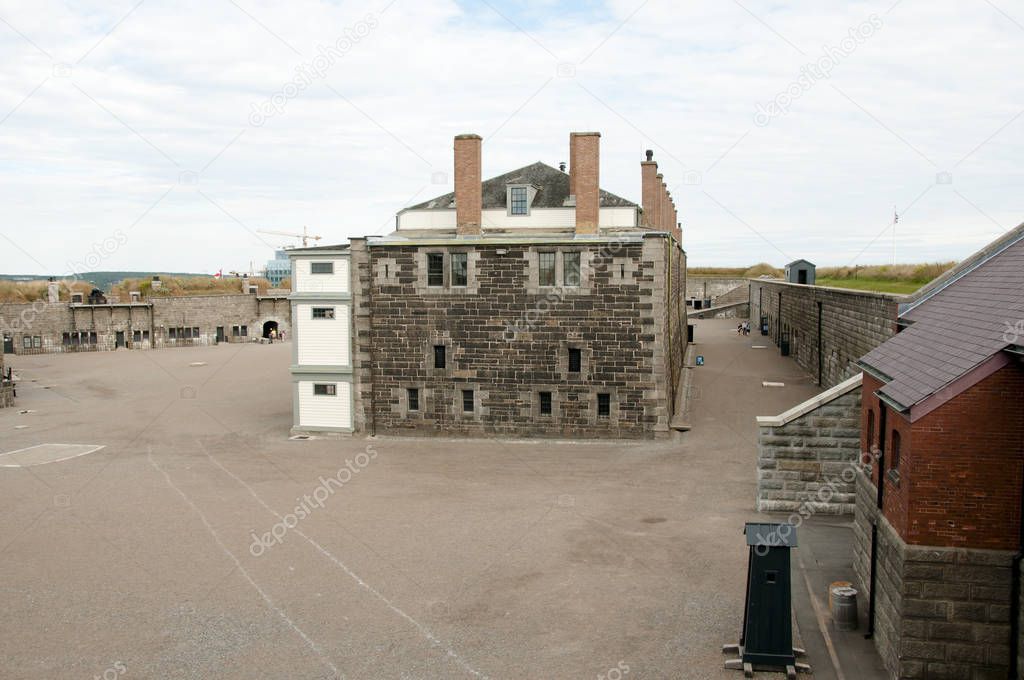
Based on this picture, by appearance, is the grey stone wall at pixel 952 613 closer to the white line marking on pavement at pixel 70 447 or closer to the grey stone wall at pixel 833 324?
the grey stone wall at pixel 833 324

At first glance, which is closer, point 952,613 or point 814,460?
point 952,613

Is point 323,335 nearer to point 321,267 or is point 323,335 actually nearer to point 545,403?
point 321,267

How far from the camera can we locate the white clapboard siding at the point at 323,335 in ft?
101

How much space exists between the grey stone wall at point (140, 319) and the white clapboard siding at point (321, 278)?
31634mm

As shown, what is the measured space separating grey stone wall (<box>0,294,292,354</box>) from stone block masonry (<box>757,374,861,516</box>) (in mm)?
48122

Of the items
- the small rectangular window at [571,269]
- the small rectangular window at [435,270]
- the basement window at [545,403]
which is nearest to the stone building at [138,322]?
the small rectangular window at [435,270]

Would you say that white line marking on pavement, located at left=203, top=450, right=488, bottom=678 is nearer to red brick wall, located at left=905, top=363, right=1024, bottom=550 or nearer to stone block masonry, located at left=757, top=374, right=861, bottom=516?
red brick wall, located at left=905, top=363, right=1024, bottom=550

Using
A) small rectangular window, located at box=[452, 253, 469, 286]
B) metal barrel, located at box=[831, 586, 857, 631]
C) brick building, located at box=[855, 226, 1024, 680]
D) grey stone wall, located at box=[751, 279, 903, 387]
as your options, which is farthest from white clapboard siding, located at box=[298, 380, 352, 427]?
brick building, located at box=[855, 226, 1024, 680]

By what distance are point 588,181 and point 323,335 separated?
11.8 metres

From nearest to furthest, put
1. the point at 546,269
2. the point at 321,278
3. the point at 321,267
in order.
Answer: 1. the point at 546,269
2. the point at 321,278
3. the point at 321,267

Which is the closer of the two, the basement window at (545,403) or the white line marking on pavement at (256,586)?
the white line marking on pavement at (256,586)

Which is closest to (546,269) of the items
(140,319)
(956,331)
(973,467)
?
(956,331)

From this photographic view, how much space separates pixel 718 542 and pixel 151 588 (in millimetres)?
12079

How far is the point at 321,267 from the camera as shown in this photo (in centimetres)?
3103
